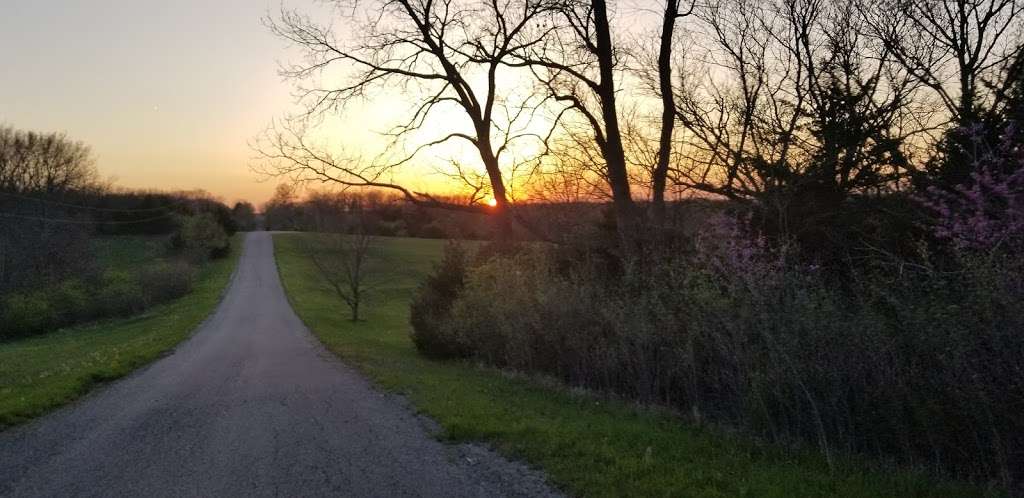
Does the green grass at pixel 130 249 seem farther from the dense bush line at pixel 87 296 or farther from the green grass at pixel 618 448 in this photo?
the green grass at pixel 618 448

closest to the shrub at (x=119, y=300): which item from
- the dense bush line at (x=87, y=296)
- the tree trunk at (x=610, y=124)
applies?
the dense bush line at (x=87, y=296)

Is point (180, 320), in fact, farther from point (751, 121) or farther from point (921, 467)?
point (921, 467)

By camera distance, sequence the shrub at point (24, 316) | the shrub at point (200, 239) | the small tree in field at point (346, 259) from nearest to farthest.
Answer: the shrub at point (24, 316) < the small tree in field at point (346, 259) < the shrub at point (200, 239)

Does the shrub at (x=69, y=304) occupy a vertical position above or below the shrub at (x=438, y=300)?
below

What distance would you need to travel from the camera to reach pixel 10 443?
331 inches

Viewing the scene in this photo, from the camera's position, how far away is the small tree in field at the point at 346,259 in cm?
4294

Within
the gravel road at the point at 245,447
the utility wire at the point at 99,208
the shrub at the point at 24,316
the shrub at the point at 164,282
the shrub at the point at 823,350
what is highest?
the utility wire at the point at 99,208

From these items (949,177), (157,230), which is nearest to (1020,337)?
(949,177)

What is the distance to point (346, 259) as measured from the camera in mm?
43469

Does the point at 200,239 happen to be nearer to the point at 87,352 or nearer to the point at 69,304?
the point at 69,304

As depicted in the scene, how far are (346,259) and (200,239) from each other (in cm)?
3670

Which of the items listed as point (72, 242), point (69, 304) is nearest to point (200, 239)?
point (72, 242)

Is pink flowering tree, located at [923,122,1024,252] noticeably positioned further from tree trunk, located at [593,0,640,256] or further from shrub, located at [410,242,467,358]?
shrub, located at [410,242,467,358]

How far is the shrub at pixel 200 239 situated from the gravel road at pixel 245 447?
62.2 metres
